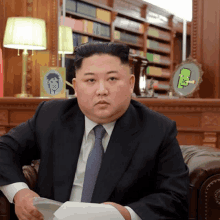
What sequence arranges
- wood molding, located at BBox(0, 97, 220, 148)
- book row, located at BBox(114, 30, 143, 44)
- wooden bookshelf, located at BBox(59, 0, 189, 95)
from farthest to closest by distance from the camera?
book row, located at BBox(114, 30, 143, 44)
wooden bookshelf, located at BBox(59, 0, 189, 95)
wood molding, located at BBox(0, 97, 220, 148)

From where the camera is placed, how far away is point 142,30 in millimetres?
7277

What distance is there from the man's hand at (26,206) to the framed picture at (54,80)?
2.02m

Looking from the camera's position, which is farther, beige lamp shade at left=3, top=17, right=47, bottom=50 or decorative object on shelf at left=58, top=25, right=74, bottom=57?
decorative object on shelf at left=58, top=25, right=74, bottom=57

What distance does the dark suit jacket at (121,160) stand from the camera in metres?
1.05

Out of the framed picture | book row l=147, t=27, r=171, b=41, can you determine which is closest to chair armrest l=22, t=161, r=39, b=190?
the framed picture

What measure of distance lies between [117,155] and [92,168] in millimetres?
94

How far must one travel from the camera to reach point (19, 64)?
11.5 ft

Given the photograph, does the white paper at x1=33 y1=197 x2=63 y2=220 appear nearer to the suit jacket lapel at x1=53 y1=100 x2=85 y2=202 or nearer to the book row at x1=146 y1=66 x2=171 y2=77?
the suit jacket lapel at x1=53 y1=100 x2=85 y2=202

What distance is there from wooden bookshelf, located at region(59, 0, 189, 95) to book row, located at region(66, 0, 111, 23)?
4cm

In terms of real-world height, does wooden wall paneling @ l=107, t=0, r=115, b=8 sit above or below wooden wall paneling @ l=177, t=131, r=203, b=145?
above

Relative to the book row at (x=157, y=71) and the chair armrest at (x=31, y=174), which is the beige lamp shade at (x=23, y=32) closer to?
the chair armrest at (x=31, y=174)

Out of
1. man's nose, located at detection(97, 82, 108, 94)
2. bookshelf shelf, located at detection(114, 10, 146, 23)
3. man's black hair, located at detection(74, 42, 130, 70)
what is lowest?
man's nose, located at detection(97, 82, 108, 94)

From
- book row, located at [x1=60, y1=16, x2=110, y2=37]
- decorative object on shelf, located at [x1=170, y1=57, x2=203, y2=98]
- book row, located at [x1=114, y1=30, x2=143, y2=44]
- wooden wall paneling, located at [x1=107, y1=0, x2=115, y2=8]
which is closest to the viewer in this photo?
decorative object on shelf, located at [x1=170, y1=57, x2=203, y2=98]

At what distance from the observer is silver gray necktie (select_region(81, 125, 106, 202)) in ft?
3.63
